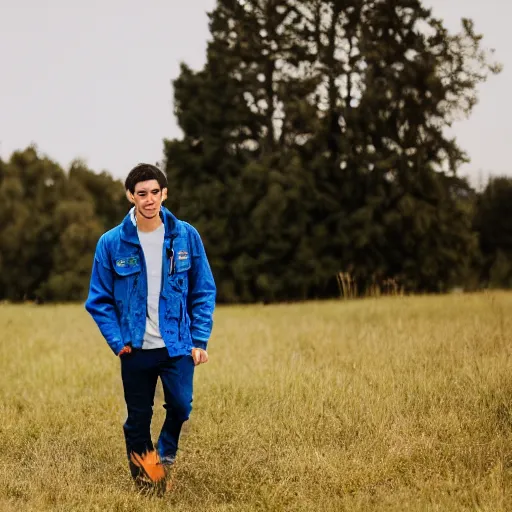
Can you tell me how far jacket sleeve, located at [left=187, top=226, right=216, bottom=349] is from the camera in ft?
15.1

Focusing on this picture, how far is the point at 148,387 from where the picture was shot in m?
4.60

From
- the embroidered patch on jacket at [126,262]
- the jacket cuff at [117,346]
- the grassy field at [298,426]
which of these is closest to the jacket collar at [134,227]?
the embroidered patch on jacket at [126,262]

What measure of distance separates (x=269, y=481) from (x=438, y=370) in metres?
2.86

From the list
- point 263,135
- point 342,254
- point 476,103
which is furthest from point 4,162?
point 476,103

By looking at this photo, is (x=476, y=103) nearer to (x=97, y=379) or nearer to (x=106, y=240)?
(x=97, y=379)

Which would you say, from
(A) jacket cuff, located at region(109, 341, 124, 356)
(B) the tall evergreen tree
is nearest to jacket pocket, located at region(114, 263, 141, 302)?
(A) jacket cuff, located at region(109, 341, 124, 356)

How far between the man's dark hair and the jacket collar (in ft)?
0.60

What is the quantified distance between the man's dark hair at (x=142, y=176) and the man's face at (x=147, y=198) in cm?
3

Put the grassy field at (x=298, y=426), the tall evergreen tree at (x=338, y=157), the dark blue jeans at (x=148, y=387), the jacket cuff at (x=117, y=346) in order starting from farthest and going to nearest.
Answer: the tall evergreen tree at (x=338, y=157), the grassy field at (x=298, y=426), the dark blue jeans at (x=148, y=387), the jacket cuff at (x=117, y=346)

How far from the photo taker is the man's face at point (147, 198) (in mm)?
4488

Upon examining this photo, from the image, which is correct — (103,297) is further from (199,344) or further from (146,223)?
(199,344)

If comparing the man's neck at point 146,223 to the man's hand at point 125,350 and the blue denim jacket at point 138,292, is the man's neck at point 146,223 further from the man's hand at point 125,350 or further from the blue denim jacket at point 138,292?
the man's hand at point 125,350

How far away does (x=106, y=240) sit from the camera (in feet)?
14.9

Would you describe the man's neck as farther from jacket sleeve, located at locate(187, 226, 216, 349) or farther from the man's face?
jacket sleeve, located at locate(187, 226, 216, 349)
